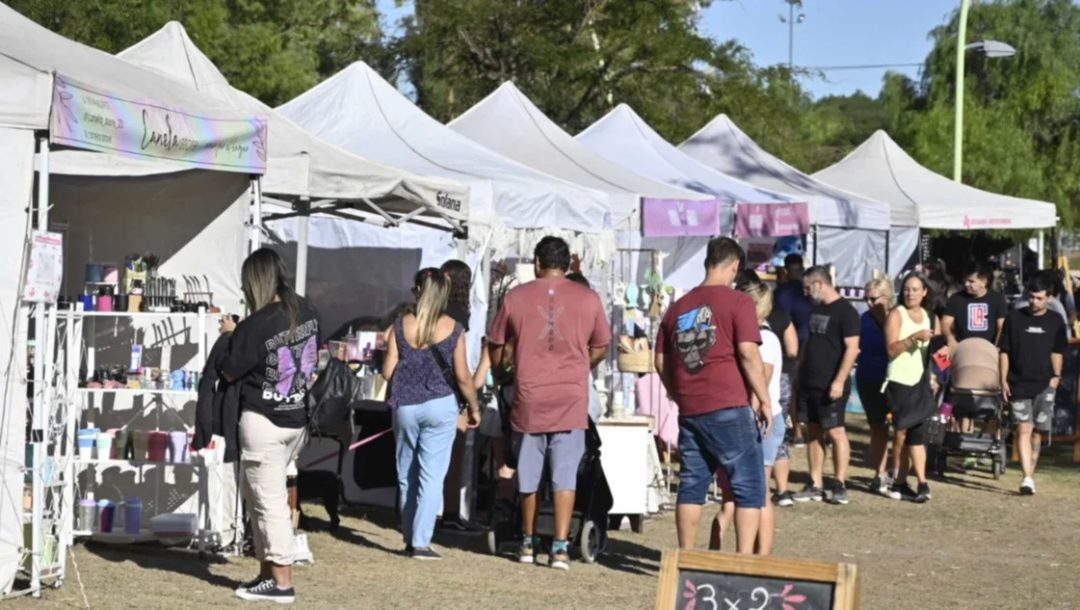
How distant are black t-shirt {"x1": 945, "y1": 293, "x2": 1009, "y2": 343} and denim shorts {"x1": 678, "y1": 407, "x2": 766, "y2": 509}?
7.29 m

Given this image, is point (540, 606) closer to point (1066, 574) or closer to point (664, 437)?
point (1066, 574)

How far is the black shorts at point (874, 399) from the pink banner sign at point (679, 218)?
331cm

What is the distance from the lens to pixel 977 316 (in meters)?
15.9

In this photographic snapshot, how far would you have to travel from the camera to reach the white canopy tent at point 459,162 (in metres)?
13.7

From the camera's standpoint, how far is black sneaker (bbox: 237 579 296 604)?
8742 millimetres

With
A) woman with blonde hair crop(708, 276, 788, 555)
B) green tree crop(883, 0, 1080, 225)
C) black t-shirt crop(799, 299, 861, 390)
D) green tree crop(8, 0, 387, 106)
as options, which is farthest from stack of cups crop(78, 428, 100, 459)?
green tree crop(883, 0, 1080, 225)

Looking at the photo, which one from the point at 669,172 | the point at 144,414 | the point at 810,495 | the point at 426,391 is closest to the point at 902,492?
the point at 810,495

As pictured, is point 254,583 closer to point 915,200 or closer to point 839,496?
point 839,496

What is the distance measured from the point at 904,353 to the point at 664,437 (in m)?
2.11

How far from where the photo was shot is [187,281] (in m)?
11.1

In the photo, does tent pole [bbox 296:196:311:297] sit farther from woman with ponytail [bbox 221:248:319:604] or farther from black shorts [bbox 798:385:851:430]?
Result: black shorts [bbox 798:385:851:430]

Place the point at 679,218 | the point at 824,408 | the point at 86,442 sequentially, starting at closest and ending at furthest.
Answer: the point at 86,442
the point at 824,408
the point at 679,218

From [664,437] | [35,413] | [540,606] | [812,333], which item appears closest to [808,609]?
[540,606]

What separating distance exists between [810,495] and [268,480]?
21.0ft
